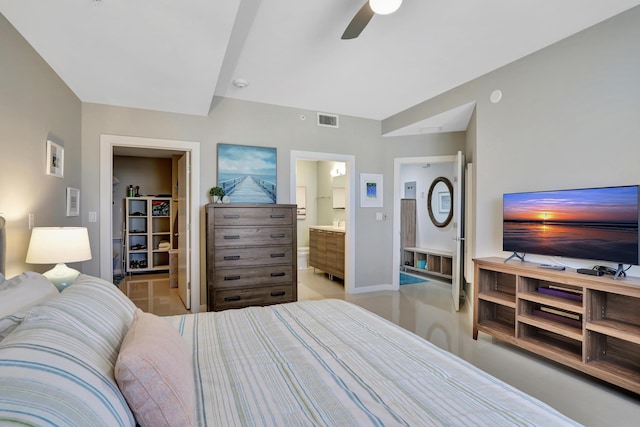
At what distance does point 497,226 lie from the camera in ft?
10.5

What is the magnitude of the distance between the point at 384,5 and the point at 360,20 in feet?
0.62

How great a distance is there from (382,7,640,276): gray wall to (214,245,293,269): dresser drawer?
83.7 inches

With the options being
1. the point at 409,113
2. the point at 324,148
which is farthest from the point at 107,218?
the point at 409,113

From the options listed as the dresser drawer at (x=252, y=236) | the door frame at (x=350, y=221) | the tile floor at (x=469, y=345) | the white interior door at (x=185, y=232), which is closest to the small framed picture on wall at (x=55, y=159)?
the white interior door at (x=185, y=232)

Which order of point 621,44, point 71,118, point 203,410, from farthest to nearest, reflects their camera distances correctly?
point 71,118
point 621,44
point 203,410

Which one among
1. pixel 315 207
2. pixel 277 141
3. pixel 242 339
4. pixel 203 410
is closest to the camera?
pixel 203 410

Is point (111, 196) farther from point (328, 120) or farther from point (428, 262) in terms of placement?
point (428, 262)

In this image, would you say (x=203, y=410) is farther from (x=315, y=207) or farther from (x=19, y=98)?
(x=315, y=207)

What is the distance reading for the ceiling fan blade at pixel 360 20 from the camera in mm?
1954

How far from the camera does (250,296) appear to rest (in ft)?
11.4

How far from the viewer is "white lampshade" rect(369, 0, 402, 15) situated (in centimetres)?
188

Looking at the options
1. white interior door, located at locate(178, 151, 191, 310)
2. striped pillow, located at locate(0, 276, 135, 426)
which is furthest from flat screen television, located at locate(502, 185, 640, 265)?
white interior door, located at locate(178, 151, 191, 310)

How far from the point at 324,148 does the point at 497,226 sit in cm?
242

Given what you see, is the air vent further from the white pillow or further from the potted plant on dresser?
the white pillow
